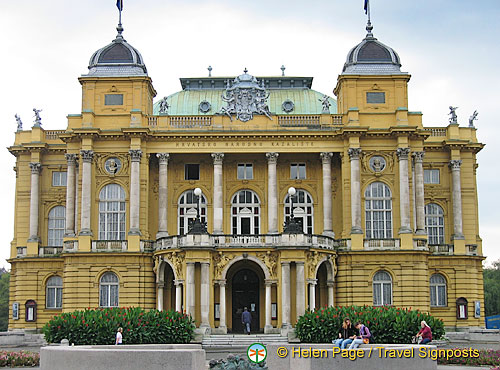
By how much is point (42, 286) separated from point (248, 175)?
60.3 ft

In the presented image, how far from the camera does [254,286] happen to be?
205 feet

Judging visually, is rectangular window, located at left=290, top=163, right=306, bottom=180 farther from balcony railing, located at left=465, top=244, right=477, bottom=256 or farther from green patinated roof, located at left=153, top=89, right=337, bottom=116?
balcony railing, located at left=465, top=244, right=477, bottom=256

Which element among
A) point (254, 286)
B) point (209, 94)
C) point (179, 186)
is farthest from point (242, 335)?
point (209, 94)

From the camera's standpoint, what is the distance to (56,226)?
221 feet

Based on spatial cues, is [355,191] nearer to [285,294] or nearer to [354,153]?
[354,153]

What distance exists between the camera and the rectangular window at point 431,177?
226 ft

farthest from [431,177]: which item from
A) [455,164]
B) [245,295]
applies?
[245,295]

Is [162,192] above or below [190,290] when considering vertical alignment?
above

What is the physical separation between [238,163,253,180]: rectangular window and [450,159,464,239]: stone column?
1668 centimetres

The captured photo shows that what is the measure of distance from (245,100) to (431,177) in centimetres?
1696

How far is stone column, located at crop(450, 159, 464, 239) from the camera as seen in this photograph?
6725cm

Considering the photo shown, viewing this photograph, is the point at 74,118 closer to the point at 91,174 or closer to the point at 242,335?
the point at 91,174

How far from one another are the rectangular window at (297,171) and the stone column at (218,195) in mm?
5913

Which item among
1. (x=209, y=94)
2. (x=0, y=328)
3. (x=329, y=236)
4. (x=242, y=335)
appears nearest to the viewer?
(x=242, y=335)
